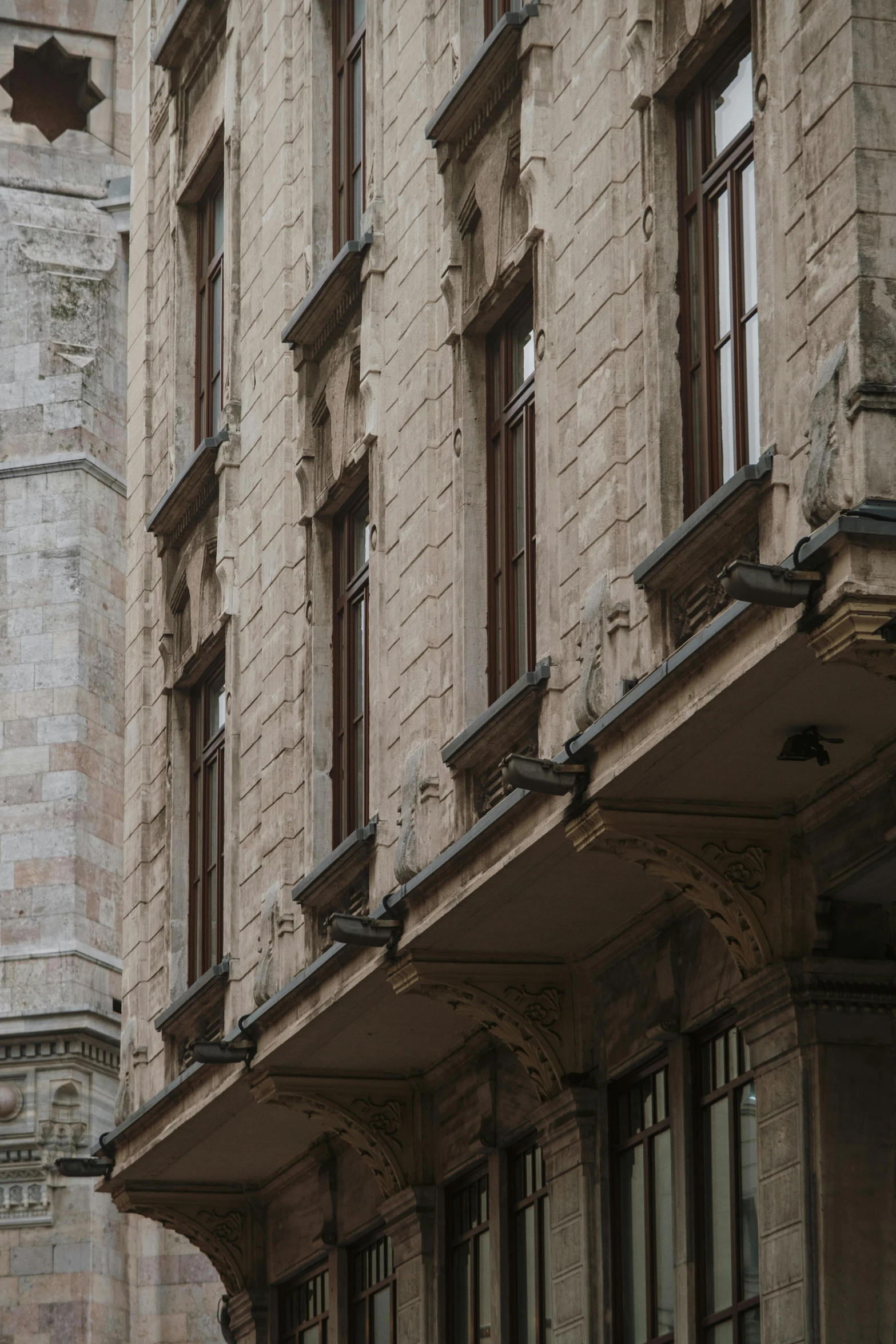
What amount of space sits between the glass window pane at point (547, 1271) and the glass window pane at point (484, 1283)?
3.24 feet

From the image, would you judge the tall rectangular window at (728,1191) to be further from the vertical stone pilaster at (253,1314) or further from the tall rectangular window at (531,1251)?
the vertical stone pilaster at (253,1314)

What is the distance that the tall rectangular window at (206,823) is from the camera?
86.9 ft

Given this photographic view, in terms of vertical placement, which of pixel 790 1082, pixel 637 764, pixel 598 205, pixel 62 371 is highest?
pixel 62 371

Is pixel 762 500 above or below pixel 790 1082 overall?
above

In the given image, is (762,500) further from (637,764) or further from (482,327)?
(482,327)

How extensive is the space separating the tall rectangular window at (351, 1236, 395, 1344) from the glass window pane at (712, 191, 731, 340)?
898 centimetres

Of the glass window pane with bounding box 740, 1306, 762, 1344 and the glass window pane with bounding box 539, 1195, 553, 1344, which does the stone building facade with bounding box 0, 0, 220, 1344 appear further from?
the glass window pane with bounding box 740, 1306, 762, 1344

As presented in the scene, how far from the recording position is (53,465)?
134 feet

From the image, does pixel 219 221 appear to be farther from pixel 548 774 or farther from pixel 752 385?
pixel 548 774

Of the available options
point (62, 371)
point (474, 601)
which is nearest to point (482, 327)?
point (474, 601)

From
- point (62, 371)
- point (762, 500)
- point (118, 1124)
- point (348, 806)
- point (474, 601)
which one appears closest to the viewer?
point (762, 500)

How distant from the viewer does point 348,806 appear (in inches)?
914

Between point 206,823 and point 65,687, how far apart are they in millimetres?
13136

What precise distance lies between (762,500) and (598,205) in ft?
12.0
